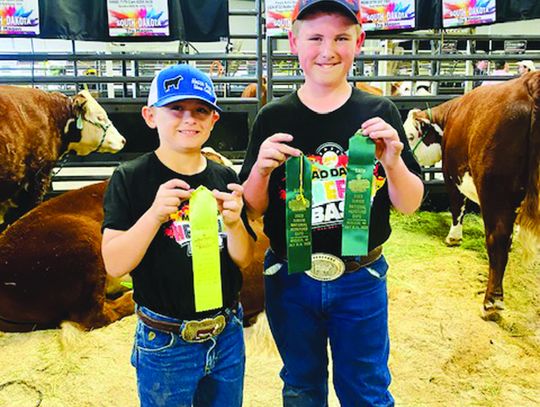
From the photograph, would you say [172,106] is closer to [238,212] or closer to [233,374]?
[238,212]

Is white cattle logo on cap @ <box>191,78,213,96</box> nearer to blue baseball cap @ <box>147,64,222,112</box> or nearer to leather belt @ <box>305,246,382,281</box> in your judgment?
blue baseball cap @ <box>147,64,222,112</box>

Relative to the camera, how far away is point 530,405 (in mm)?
2367

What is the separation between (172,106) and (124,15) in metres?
4.39

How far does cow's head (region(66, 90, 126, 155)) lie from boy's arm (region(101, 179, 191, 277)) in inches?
162

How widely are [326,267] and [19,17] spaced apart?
5034 millimetres

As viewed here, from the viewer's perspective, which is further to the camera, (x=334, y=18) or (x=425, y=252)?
(x=425, y=252)

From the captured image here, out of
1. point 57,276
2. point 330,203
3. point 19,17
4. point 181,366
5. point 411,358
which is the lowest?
point 411,358

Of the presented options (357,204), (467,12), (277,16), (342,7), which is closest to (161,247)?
(357,204)

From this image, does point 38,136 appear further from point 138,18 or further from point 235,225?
point 235,225

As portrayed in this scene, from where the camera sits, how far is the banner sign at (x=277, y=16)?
17.6 ft

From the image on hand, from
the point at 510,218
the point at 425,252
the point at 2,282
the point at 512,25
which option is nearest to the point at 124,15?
the point at 2,282

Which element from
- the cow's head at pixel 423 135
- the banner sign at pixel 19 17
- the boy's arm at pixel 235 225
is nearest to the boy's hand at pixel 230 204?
the boy's arm at pixel 235 225

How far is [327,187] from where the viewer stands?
1.58 meters

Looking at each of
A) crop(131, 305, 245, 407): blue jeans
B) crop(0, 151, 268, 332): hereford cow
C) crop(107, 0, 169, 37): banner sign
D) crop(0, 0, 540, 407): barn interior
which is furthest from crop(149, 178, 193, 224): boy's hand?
crop(107, 0, 169, 37): banner sign
